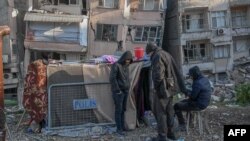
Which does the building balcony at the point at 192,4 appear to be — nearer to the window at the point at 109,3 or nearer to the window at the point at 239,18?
the window at the point at 239,18

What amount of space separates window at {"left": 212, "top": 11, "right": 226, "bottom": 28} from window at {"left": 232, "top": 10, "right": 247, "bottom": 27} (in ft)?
6.45

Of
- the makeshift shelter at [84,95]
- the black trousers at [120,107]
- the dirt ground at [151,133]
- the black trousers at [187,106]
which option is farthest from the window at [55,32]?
the black trousers at [187,106]

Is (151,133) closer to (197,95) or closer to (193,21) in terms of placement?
(197,95)

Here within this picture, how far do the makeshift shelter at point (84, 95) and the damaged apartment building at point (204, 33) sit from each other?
24.0 metres

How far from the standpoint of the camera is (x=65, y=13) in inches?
1334

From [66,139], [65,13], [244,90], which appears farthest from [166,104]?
[65,13]

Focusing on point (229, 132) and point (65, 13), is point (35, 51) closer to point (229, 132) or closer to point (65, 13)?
point (65, 13)

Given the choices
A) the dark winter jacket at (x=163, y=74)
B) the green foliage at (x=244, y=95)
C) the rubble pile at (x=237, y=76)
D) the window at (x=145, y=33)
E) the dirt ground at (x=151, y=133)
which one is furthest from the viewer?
the window at (x=145, y=33)

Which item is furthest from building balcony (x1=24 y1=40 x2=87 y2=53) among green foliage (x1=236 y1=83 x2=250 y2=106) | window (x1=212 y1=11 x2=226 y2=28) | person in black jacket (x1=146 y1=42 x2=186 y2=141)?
person in black jacket (x1=146 y1=42 x2=186 y2=141)

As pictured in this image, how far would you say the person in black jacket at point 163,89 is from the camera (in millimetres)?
9555

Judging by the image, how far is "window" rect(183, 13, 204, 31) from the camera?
119 feet

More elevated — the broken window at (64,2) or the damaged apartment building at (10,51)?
the broken window at (64,2)

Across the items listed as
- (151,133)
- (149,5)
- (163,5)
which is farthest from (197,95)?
(163,5)

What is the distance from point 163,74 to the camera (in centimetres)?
959
